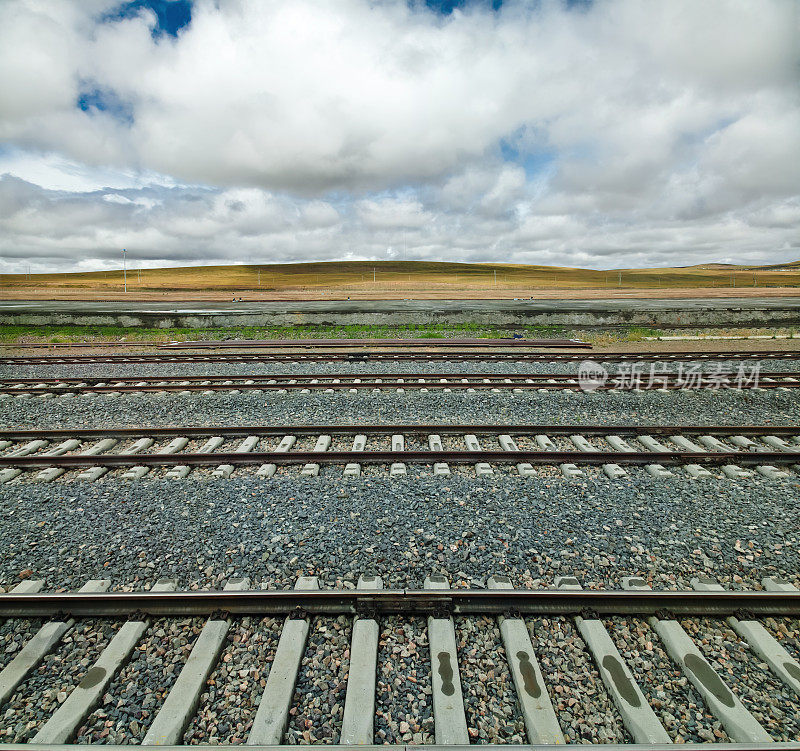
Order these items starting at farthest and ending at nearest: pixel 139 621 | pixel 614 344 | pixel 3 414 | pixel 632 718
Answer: pixel 614 344, pixel 3 414, pixel 139 621, pixel 632 718

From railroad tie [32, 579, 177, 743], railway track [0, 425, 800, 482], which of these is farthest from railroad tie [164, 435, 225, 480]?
railroad tie [32, 579, 177, 743]

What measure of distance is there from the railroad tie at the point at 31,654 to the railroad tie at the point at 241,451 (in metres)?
2.70

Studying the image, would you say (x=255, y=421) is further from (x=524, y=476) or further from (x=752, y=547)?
(x=752, y=547)

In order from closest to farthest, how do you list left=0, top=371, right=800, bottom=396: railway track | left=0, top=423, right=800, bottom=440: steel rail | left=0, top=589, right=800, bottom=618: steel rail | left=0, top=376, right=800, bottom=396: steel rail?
left=0, top=589, right=800, bottom=618: steel rail < left=0, top=423, right=800, bottom=440: steel rail < left=0, top=376, right=800, bottom=396: steel rail < left=0, top=371, right=800, bottom=396: railway track

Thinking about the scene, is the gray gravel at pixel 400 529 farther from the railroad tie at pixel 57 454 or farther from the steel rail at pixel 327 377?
the steel rail at pixel 327 377

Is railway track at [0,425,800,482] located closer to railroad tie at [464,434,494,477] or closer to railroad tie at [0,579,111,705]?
railroad tie at [464,434,494,477]

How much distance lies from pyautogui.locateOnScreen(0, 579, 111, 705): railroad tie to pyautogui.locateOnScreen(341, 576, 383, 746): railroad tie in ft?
7.94

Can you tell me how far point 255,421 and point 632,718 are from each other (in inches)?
293

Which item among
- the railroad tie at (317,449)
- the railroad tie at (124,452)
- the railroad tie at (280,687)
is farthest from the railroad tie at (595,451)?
the railroad tie at (124,452)

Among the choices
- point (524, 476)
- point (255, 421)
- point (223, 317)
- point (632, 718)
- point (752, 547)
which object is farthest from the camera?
point (223, 317)

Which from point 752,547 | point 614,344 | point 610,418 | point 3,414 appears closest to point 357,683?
point 752,547

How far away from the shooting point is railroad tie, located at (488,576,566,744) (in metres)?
2.83

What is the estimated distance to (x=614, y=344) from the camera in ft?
61.7

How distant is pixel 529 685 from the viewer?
313cm
